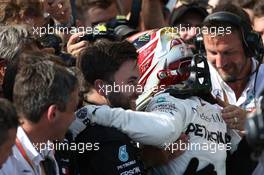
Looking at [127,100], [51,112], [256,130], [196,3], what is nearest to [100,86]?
[127,100]

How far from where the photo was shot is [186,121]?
336 cm

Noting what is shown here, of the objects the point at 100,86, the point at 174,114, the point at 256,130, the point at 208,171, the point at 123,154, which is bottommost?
the point at 208,171

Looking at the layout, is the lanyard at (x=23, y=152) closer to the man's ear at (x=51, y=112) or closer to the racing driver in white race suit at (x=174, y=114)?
the man's ear at (x=51, y=112)

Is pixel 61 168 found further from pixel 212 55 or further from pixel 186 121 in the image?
pixel 212 55

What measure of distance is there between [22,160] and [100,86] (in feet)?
2.15

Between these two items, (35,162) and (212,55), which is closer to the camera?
(35,162)

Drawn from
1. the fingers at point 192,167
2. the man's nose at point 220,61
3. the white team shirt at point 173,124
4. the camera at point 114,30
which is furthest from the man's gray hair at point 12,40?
the man's nose at point 220,61

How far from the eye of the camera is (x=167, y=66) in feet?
12.7

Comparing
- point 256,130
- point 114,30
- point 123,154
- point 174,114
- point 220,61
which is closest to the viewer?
point 256,130

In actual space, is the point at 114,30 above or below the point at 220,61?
above

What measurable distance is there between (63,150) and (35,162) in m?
0.34

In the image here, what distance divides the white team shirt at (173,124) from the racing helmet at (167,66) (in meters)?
0.13

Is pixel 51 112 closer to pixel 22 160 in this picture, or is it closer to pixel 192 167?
pixel 22 160

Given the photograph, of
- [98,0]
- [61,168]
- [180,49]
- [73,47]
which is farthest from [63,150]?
[98,0]
